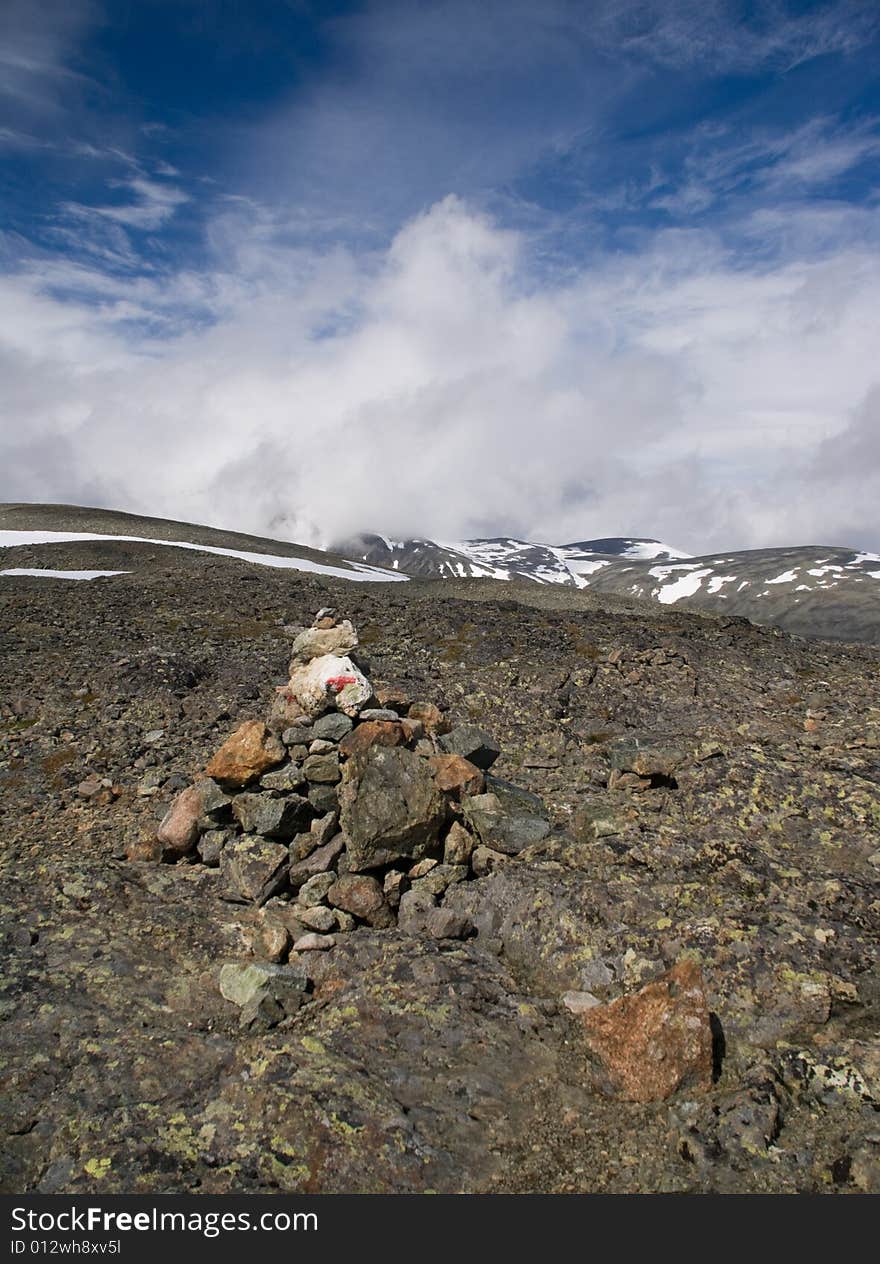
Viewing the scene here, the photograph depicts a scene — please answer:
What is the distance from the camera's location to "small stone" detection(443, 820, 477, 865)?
30.8ft

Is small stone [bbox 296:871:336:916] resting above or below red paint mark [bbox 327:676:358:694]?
below

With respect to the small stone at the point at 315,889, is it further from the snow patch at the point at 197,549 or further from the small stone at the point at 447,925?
the snow patch at the point at 197,549

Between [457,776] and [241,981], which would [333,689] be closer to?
[457,776]

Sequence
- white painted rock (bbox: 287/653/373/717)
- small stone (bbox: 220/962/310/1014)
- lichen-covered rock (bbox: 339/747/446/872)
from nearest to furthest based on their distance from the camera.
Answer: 1. small stone (bbox: 220/962/310/1014)
2. lichen-covered rock (bbox: 339/747/446/872)
3. white painted rock (bbox: 287/653/373/717)

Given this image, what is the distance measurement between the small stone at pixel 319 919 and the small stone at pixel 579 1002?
290 cm

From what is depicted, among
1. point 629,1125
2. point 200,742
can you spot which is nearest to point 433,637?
point 200,742

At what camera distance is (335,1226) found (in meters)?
4.91

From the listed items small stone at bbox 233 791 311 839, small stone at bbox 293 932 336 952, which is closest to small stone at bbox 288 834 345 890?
small stone at bbox 233 791 311 839

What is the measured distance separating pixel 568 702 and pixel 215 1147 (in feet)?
36.5

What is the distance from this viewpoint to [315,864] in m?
9.32

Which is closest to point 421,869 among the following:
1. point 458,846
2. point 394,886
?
point 394,886

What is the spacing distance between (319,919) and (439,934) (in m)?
1.47

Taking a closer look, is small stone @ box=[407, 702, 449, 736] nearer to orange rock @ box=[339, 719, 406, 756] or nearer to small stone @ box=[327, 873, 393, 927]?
orange rock @ box=[339, 719, 406, 756]

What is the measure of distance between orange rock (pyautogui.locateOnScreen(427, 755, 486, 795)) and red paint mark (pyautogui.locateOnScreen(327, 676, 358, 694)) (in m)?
1.92
